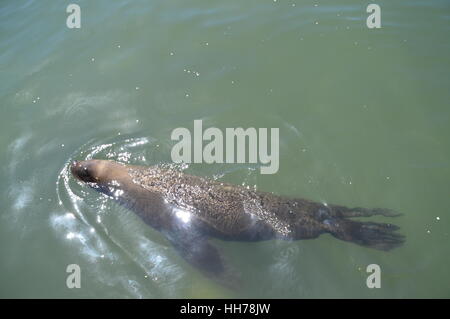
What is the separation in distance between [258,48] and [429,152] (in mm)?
3999

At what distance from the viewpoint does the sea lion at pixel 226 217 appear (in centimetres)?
578

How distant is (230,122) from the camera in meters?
7.35

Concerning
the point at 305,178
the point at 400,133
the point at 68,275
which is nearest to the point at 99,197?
the point at 68,275

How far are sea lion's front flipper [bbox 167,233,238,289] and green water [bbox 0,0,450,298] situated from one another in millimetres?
116

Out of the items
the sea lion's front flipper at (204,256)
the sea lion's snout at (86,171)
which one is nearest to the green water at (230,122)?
the sea lion's front flipper at (204,256)

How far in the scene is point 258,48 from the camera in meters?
8.55

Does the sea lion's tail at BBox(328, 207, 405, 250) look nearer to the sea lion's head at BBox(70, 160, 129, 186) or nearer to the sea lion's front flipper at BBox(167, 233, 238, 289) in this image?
the sea lion's front flipper at BBox(167, 233, 238, 289)

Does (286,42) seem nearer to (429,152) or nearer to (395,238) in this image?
(429,152)

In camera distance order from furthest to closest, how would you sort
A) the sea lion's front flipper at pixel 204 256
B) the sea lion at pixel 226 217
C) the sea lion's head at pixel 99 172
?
1. the sea lion's head at pixel 99 172
2. the sea lion at pixel 226 217
3. the sea lion's front flipper at pixel 204 256

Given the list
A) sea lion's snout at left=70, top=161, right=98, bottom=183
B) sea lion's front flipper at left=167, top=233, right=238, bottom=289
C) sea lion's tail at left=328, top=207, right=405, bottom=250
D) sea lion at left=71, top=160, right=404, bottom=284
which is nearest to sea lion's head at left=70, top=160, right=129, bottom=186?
sea lion's snout at left=70, top=161, right=98, bottom=183

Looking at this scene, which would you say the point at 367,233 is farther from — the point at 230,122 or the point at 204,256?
the point at 230,122

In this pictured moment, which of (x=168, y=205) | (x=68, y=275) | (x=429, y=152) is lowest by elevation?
(x=68, y=275)

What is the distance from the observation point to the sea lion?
5.78 metres

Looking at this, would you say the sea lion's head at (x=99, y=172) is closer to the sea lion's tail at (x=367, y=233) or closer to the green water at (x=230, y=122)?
the green water at (x=230, y=122)
